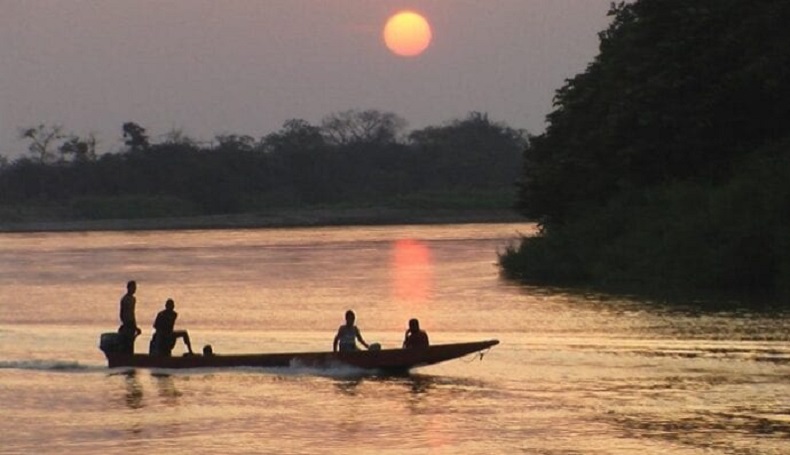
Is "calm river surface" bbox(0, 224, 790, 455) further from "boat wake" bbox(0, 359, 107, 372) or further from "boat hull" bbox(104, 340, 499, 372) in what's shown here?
"boat hull" bbox(104, 340, 499, 372)

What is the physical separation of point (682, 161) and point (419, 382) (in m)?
31.4

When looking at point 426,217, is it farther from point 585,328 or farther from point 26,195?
point 585,328

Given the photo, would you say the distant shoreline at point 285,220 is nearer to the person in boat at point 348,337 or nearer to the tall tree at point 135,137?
the tall tree at point 135,137

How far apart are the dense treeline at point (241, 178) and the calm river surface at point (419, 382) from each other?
93.9 m

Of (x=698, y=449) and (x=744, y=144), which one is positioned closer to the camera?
(x=698, y=449)

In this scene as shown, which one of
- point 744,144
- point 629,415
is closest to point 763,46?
point 744,144

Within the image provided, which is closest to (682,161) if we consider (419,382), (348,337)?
(348,337)

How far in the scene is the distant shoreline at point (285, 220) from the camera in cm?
14800

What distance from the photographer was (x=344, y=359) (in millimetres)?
30828

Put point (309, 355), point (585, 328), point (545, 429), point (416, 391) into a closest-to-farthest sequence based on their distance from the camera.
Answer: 1. point (545, 429)
2. point (416, 391)
3. point (309, 355)
4. point (585, 328)

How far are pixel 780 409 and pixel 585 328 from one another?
1499cm

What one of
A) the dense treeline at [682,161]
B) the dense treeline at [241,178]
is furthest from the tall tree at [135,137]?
the dense treeline at [682,161]

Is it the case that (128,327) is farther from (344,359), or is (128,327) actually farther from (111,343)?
(344,359)

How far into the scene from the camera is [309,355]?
31141 millimetres
